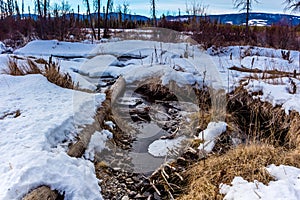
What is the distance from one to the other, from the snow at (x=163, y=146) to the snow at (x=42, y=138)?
873 millimetres

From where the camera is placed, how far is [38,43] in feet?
33.8

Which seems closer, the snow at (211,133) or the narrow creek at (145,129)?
the narrow creek at (145,129)

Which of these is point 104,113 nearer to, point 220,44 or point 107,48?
point 107,48

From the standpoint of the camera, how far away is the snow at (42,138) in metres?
2.21

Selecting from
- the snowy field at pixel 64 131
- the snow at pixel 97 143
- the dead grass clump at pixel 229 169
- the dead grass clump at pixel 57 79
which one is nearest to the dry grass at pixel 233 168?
the dead grass clump at pixel 229 169

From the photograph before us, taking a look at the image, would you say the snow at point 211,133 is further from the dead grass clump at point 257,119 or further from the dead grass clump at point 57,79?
the dead grass clump at point 57,79

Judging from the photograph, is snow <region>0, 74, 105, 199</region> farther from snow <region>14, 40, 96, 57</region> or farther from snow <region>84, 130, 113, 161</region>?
snow <region>14, 40, 96, 57</region>

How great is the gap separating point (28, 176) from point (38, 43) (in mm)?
9085

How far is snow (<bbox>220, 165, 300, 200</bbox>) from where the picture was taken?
2188 millimetres

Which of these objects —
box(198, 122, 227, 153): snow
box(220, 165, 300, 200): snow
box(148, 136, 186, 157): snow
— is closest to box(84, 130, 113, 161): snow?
box(148, 136, 186, 157): snow

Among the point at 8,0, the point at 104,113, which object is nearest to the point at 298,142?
the point at 104,113

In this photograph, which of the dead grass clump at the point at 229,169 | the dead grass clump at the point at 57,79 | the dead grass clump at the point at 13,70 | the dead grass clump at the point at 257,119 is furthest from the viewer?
the dead grass clump at the point at 13,70

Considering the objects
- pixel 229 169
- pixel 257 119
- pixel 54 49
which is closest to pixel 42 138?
pixel 229 169

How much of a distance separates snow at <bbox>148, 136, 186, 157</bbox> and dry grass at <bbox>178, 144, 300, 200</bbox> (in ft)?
1.76
